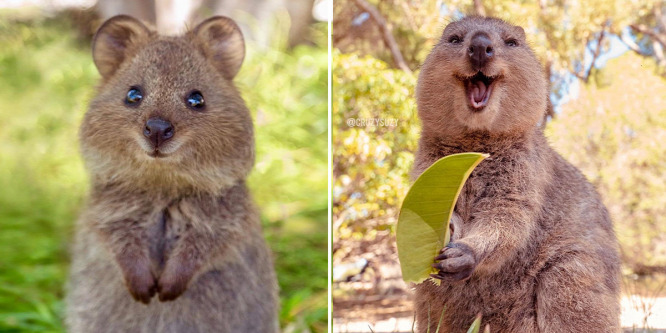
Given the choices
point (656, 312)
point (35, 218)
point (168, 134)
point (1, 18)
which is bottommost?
point (656, 312)

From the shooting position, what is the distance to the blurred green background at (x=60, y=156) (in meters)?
2.66

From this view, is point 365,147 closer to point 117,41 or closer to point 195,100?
point 195,100

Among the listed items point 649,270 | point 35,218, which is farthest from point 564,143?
point 35,218

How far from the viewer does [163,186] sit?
244 centimetres

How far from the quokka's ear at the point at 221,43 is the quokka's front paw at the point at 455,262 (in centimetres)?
121

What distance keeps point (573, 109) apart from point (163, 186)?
1.71 meters

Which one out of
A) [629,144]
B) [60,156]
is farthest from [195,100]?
[629,144]

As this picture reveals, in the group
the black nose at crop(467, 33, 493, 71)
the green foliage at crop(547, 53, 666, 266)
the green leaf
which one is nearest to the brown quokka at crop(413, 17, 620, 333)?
the black nose at crop(467, 33, 493, 71)

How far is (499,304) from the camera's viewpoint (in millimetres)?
2057

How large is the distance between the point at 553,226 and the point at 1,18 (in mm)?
2399

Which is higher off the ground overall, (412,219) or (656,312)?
(412,219)

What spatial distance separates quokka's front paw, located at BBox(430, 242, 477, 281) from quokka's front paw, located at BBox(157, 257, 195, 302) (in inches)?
40.0

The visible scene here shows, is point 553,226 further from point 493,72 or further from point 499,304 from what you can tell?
point 493,72

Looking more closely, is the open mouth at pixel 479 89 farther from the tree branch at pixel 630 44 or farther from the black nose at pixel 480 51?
the tree branch at pixel 630 44
